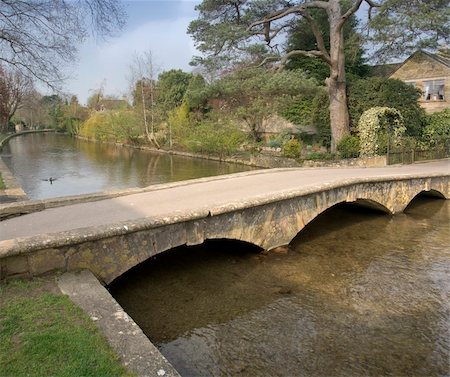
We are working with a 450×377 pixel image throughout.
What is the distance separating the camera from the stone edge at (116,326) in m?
3.61

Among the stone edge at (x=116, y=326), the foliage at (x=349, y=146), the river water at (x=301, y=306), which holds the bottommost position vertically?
the river water at (x=301, y=306)

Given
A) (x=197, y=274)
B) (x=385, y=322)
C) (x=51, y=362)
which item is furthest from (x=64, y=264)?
(x=385, y=322)

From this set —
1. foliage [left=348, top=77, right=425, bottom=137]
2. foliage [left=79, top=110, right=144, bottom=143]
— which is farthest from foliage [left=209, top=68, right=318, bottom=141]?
foliage [left=79, top=110, right=144, bottom=143]

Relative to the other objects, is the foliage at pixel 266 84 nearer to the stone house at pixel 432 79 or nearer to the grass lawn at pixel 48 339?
the stone house at pixel 432 79

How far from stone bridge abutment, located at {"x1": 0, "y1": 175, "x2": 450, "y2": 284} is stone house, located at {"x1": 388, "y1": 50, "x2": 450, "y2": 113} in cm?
2371

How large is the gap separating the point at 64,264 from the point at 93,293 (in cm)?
82

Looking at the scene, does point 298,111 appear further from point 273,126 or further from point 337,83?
point 337,83

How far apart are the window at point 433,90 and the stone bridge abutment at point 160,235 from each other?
79.1ft

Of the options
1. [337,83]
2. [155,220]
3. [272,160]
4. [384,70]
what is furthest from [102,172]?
[384,70]

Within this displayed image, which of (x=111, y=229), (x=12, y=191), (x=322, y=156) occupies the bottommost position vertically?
(x=12, y=191)

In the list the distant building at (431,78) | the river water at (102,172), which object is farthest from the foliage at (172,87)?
the distant building at (431,78)

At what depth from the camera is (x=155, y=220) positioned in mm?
6211

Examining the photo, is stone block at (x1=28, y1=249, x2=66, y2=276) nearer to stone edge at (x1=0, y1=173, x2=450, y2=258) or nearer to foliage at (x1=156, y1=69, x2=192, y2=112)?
stone edge at (x1=0, y1=173, x2=450, y2=258)

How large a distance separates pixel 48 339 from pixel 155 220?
262cm
